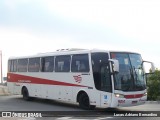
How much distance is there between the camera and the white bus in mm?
17656

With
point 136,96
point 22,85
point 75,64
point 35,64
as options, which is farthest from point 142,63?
point 22,85

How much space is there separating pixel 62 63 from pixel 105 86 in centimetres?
423

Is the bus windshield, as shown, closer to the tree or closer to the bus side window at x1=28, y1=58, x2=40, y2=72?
the bus side window at x1=28, y1=58, x2=40, y2=72

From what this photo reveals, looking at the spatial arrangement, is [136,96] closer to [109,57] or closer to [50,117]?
[109,57]

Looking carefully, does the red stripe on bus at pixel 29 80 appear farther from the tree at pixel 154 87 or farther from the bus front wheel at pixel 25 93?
the tree at pixel 154 87

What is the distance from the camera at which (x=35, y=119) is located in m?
15.5

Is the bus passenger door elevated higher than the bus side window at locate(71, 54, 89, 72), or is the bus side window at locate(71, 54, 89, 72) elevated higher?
the bus side window at locate(71, 54, 89, 72)

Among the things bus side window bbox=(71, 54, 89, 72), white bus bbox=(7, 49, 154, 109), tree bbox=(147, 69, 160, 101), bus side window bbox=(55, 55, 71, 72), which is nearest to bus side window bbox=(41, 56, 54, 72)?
white bus bbox=(7, 49, 154, 109)

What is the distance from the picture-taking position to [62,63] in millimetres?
21469

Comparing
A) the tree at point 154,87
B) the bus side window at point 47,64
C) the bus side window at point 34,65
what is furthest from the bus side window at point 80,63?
the tree at point 154,87

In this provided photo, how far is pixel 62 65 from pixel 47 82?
6.81 ft

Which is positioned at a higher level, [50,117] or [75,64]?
[75,64]

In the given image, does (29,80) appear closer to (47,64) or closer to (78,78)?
(47,64)

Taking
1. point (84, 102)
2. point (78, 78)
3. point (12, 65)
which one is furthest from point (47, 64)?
point (12, 65)
